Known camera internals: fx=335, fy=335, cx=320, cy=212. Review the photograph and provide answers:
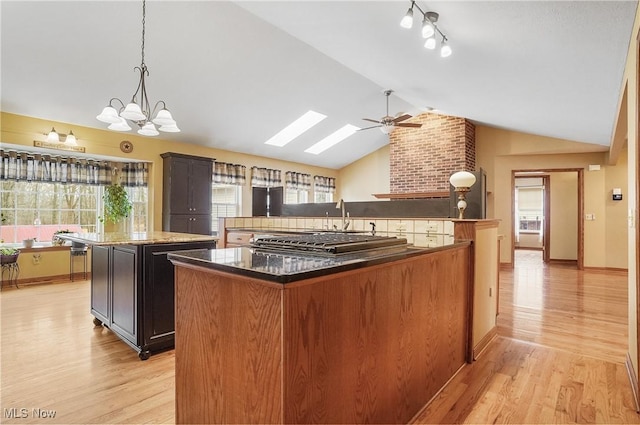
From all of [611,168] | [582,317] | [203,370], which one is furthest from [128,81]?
[611,168]

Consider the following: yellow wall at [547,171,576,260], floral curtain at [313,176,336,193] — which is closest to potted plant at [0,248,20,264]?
floral curtain at [313,176,336,193]

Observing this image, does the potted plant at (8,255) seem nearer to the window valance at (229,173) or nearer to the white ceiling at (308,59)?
the white ceiling at (308,59)

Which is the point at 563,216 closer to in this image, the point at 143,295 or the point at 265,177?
the point at 265,177

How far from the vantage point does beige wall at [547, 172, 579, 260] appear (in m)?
7.62

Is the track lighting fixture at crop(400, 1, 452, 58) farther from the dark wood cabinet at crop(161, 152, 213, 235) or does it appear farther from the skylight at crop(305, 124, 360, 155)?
the skylight at crop(305, 124, 360, 155)

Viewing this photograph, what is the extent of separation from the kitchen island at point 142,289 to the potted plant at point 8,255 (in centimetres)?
303

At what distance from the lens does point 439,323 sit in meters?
1.99

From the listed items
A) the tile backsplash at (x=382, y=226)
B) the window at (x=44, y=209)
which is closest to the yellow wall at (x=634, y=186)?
the tile backsplash at (x=382, y=226)

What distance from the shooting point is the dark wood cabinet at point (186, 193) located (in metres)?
5.85

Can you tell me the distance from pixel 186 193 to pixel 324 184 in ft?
14.2

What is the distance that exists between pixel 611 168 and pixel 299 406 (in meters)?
7.93

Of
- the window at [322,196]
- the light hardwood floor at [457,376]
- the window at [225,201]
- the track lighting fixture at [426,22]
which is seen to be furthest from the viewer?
the window at [322,196]

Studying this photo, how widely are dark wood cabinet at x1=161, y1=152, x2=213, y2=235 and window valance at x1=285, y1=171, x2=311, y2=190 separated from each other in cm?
245

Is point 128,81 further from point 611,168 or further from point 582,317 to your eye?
point 611,168
